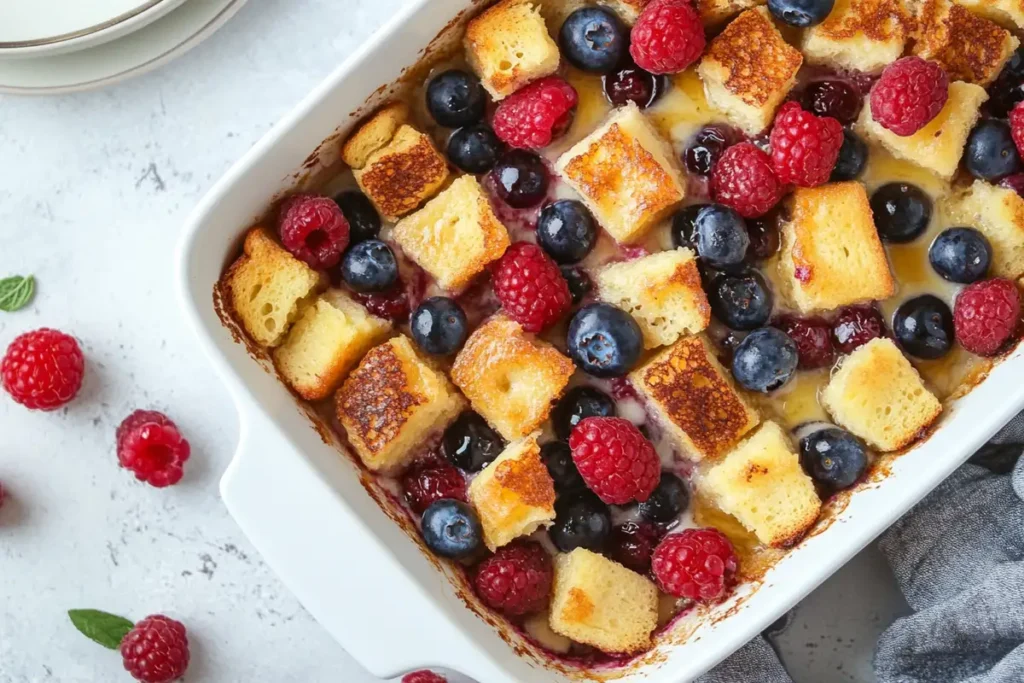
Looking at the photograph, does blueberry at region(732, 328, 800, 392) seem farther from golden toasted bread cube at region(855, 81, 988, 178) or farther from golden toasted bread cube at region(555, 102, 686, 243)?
golden toasted bread cube at region(855, 81, 988, 178)

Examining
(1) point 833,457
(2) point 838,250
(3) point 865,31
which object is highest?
(3) point 865,31

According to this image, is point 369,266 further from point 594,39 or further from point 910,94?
point 910,94

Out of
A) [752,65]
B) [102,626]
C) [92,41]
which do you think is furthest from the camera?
[102,626]

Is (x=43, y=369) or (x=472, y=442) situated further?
(x=43, y=369)

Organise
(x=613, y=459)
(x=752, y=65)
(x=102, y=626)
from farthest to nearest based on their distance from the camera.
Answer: (x=102, y=626) → (x=752, y=65) → (x=613, y=459)

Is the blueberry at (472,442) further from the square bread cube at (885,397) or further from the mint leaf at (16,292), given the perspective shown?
the mint leaf at (16,292)

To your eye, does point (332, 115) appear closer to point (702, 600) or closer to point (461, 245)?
point (461, 245)

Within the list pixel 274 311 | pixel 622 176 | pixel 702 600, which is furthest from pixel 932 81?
pixel 274 311

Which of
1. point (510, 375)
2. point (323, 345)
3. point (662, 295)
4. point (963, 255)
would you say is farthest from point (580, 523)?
point (963, 255)
